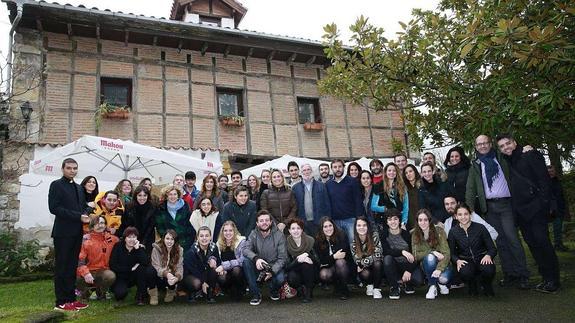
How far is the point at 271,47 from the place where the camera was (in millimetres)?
11547

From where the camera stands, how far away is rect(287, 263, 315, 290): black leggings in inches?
187

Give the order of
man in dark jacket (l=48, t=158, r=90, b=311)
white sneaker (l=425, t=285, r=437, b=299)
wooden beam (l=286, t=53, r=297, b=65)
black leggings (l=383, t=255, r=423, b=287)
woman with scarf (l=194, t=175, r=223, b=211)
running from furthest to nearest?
wooden beam (l=286, t=53, r=297, b=65), woman with scarf (l=194, t=175, r=223, b=211), black leggings (l=383, t=255, r=423, b=287), white sneaker (l=425, t=285, r=437, b=299), man in dark jacket (l=48, t=158, r=90, b=311)

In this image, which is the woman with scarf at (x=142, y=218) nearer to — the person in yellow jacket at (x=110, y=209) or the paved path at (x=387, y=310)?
the person in yellow jacket at (x=110, y=209)

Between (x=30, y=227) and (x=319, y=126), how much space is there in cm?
773

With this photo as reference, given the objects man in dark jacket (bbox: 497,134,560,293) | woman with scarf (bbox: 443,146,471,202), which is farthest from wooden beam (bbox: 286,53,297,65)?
man in dark jacket (bbox: 497,134,560,293)

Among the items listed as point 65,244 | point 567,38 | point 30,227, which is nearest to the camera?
point 567,38

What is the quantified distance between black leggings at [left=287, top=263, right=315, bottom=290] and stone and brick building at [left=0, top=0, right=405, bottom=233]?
20.2ft

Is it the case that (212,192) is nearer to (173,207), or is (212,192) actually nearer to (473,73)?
(173,207)

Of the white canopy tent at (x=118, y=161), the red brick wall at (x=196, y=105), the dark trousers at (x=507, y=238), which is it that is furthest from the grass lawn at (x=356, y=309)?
the red brick wall at (x=196, y=105)

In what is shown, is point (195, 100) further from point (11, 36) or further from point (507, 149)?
point (507, 149)

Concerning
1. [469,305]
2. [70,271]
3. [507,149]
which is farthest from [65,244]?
[507,149]

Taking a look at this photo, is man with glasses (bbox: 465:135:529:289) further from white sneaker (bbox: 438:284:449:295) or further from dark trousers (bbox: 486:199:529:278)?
white sneaker (bbox: 438:284:449:295)

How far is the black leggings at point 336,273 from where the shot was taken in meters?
4.79

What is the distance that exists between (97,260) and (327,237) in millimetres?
2972
